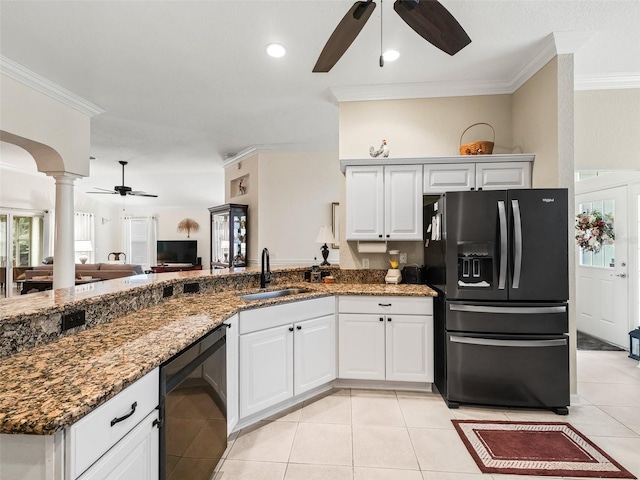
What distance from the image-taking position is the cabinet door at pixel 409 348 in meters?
2.97

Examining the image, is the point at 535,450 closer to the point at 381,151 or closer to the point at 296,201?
the point at 381,151

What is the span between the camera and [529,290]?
8.71 feet

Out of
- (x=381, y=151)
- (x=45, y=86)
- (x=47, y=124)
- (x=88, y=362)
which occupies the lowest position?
(x=88, y=362)

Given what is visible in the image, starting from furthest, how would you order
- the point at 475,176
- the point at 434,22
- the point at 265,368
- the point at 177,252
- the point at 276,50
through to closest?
the point at 177,252 → the point at 475,176 → the point at 276,50 → the point at 265,368 → the point at 434,22

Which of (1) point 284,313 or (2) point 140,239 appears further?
(2) point 140,239

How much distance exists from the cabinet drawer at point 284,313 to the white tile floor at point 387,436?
2.33 ft

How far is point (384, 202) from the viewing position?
11.0 feet

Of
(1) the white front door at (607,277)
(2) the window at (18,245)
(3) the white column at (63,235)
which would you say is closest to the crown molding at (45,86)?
(3) the white column at (63,235)

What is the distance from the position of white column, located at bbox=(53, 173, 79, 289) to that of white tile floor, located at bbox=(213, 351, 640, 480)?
294 centimetres

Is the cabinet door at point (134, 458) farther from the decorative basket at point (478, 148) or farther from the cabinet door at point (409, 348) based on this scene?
the decorative basket at point (478, 148)

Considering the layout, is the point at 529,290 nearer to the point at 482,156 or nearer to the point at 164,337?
the point at 482,156

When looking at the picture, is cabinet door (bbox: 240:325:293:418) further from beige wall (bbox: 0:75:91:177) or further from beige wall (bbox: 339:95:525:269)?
beige wall (bbox: 0:75:91:177)

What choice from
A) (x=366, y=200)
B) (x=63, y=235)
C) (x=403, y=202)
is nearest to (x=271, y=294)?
(x=366, y=200)

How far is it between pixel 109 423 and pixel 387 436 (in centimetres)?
186
